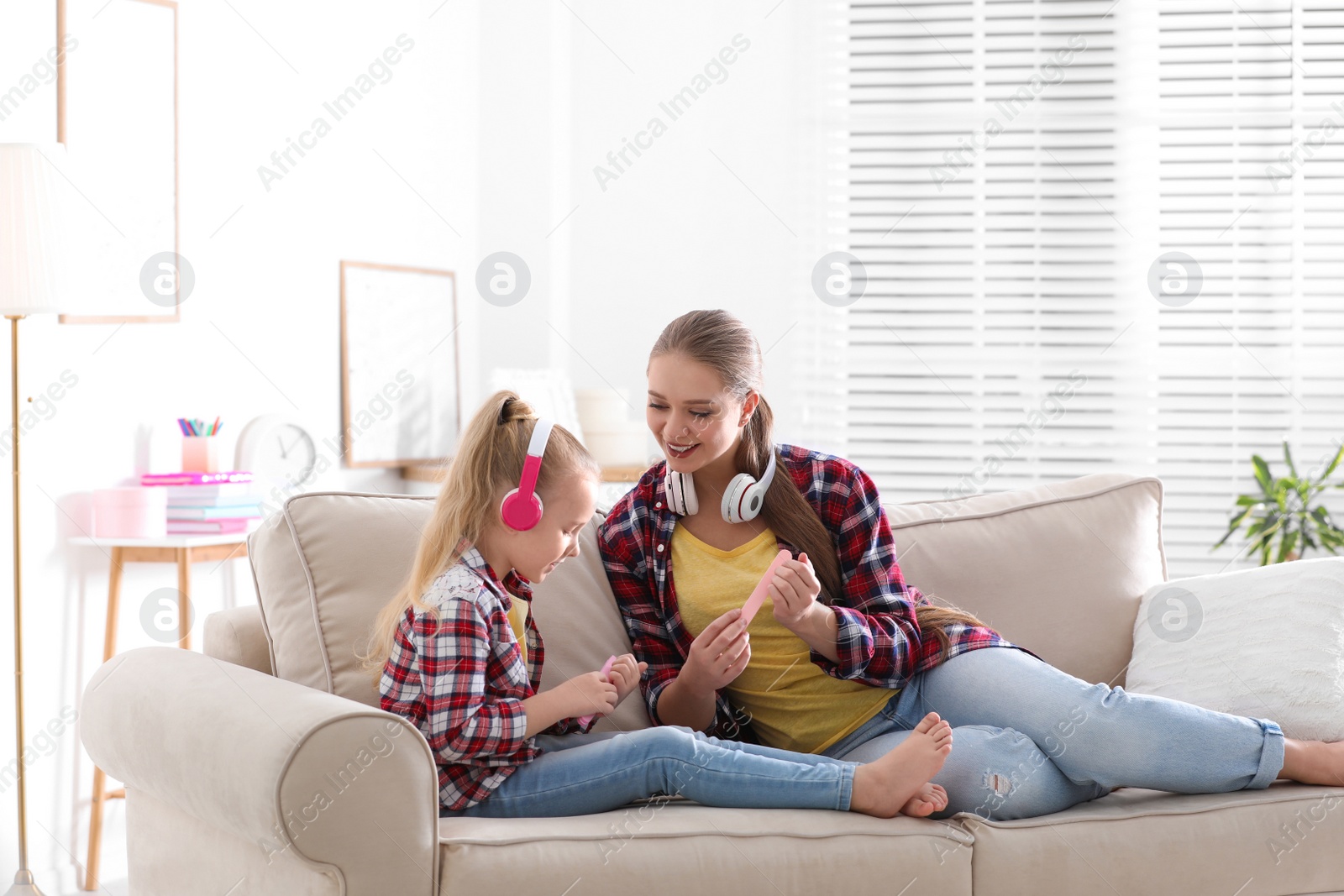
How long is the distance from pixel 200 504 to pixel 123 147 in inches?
33.4

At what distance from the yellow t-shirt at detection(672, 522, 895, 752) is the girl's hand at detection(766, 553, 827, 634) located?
6.3 inches

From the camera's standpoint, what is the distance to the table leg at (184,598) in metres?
2.58

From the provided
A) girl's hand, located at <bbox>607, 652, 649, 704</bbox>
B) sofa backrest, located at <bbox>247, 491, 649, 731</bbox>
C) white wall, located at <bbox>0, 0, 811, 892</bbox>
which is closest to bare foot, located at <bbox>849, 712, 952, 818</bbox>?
girl's hand, located at <bbox>607, 652, 649, 704</bbox>

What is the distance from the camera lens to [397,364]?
144 inches

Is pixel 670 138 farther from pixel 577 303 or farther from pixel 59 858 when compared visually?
pixel 59 858

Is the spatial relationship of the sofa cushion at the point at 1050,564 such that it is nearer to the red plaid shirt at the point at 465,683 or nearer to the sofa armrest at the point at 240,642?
the red plaid shirt at the point at 465,683

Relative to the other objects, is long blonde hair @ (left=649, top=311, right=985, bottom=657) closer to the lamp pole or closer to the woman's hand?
the woman's hand

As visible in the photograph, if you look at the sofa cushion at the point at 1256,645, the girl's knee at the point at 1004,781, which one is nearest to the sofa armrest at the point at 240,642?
the girl's knee at the point at 1004,781

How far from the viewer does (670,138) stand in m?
3.99

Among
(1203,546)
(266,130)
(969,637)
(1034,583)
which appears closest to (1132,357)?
(1203,546)

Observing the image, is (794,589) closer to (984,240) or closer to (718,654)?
(718,654)

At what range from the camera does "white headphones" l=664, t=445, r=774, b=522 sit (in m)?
1.83

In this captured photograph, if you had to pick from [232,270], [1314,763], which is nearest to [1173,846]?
[1314,763]

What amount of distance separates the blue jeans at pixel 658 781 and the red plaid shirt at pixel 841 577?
0.25 m
